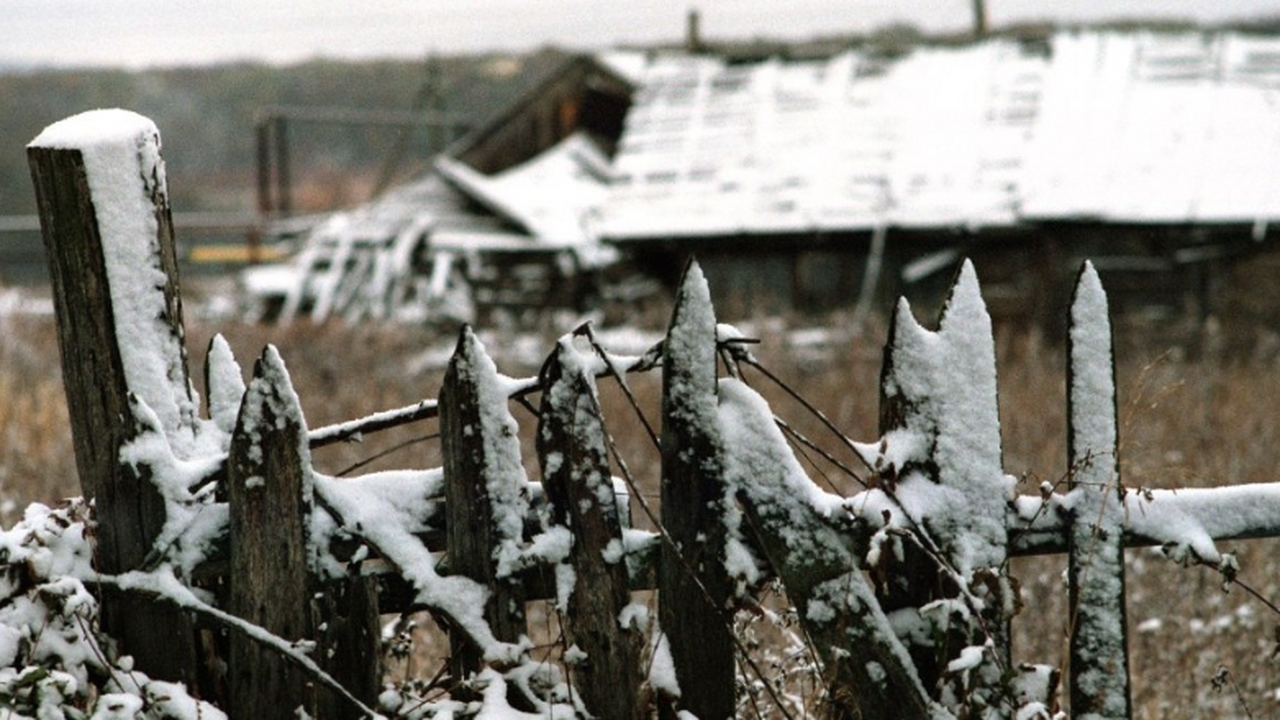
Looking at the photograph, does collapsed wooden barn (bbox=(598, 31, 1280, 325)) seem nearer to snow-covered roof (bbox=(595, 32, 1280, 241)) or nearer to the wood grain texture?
snow-covered roof (bbox=(595, 32, 1280, 241))

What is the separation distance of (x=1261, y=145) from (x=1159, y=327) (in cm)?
235

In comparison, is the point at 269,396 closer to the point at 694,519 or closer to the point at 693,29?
the point at 694,519

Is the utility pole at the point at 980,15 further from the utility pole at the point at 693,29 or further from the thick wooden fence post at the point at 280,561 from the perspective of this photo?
the thick wooden fence post at the point at 280,561

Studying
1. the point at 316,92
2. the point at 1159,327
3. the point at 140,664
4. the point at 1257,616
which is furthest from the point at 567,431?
the point at 316,92

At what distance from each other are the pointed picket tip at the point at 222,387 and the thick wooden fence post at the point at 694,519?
0.81 meters

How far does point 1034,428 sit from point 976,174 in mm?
6106

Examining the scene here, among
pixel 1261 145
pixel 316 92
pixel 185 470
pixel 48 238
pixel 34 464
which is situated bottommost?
pixel 34 464

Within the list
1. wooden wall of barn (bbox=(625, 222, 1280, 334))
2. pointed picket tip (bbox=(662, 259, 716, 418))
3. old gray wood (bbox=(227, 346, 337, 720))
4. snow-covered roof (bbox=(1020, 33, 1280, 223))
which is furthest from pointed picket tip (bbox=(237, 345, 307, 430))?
snow-covered roof (bbox=(1020, 33, 1280, 223))

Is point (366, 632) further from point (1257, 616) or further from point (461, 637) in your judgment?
point (1257, 616)

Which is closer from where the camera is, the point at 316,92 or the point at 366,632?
the point at 366,632

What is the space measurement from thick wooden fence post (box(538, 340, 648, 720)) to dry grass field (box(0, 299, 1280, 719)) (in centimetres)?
14

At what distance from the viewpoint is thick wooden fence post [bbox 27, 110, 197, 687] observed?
6.93 feet

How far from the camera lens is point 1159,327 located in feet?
46.2

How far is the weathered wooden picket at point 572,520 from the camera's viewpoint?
82.6 inches
